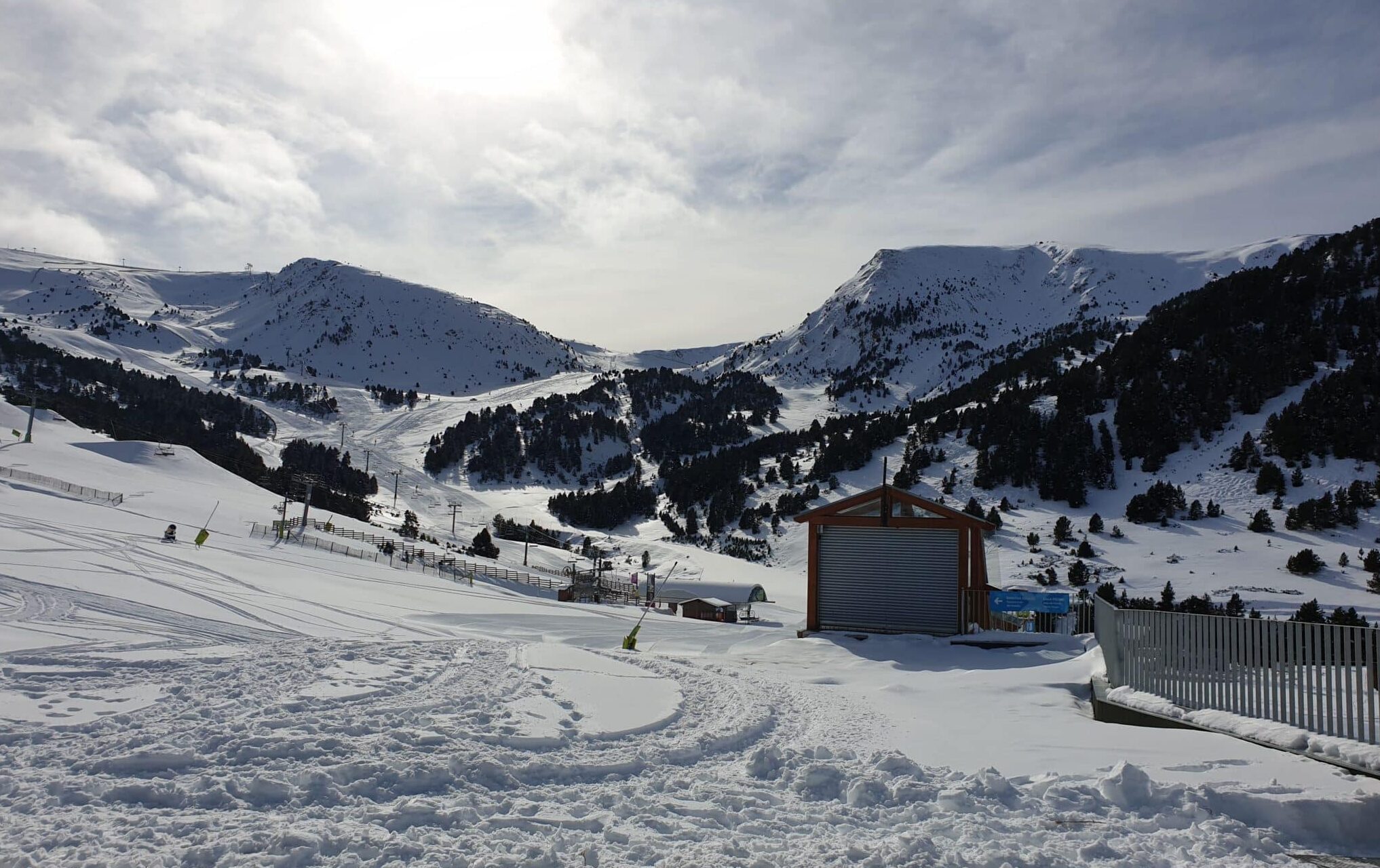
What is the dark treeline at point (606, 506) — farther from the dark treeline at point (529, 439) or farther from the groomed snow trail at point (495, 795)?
the groomed snow trail at point (495, 795)

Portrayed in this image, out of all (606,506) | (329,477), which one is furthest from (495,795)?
(329,477)

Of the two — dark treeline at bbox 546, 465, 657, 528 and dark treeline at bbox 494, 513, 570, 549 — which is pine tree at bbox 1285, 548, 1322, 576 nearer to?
dark treeline at bbox 494, 513, 570, 549

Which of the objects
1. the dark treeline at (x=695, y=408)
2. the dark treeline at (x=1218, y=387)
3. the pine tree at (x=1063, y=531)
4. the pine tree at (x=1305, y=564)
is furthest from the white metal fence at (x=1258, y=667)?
the dark treeline at (x=695, y=408)

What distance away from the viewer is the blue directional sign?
2095cm

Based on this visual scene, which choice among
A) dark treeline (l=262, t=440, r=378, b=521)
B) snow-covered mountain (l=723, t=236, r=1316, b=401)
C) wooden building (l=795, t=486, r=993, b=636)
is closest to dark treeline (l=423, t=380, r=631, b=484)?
dark treeline (l=262, t=440, r=378, b=521)

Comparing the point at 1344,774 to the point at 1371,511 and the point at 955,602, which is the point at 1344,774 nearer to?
the point at 955,602

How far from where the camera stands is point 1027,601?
21.2m

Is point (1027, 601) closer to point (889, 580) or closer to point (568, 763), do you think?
point (889, 580)

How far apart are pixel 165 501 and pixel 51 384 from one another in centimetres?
9077

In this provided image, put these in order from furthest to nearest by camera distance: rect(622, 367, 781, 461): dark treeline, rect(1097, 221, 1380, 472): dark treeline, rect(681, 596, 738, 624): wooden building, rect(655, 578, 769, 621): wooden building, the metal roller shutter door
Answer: rect(622, 367, 781, 461): dark treeline, rect(1097, 221, 1380, 472): dark treeline, rect(655, 578, 769, 621): wooden building, rect(681, 596, 738, 624): wooden building, the metal roller shutter door

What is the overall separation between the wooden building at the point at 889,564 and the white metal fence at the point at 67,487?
38.7 meters

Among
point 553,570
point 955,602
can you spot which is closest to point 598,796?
point 955,602

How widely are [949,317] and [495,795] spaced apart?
183 metres

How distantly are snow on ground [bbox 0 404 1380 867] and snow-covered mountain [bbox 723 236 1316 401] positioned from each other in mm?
131498
